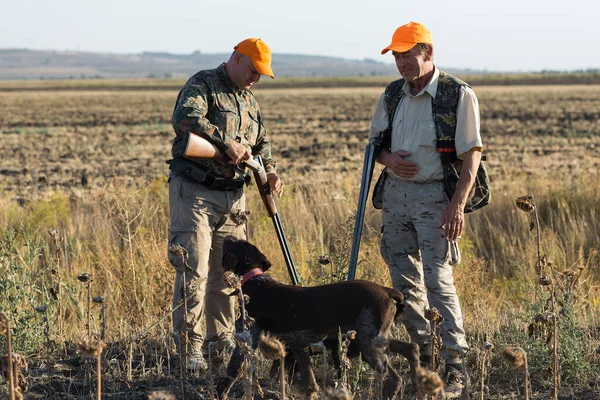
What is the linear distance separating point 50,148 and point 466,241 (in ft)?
72.9

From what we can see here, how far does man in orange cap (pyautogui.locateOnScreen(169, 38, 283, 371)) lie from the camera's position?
5.33 metres

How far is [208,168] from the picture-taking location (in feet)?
18.1

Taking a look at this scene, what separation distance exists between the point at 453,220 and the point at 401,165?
0.49 metres

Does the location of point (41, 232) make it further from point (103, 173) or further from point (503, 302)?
point (103, 173)

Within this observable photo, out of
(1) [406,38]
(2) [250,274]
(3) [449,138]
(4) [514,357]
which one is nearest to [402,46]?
(1) [406,38]

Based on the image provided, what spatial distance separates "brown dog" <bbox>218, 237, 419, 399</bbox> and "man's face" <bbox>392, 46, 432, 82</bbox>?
1.38 meters

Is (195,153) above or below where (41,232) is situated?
above

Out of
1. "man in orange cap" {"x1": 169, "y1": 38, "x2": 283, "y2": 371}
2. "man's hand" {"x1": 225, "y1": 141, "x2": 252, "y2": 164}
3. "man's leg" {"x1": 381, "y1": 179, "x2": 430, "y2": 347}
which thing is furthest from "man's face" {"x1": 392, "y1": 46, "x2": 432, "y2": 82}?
"man's hand" {"x1": 225, "y1": 141, "x2": 252, "y2": 164}

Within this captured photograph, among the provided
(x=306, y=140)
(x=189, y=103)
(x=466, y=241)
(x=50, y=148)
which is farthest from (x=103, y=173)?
(x=189, y=103)

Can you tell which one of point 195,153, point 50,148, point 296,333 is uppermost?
point 195,153

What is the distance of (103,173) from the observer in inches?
813

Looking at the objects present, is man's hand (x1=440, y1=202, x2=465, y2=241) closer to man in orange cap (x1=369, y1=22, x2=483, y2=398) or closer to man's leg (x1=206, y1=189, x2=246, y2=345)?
man in orange cap (x1=369, y1=22, x2=483, y2=398)

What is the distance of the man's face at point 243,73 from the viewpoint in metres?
5.46

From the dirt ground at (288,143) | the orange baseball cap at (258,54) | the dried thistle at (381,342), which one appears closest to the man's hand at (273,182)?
the orange baseball cap at (258,54)
